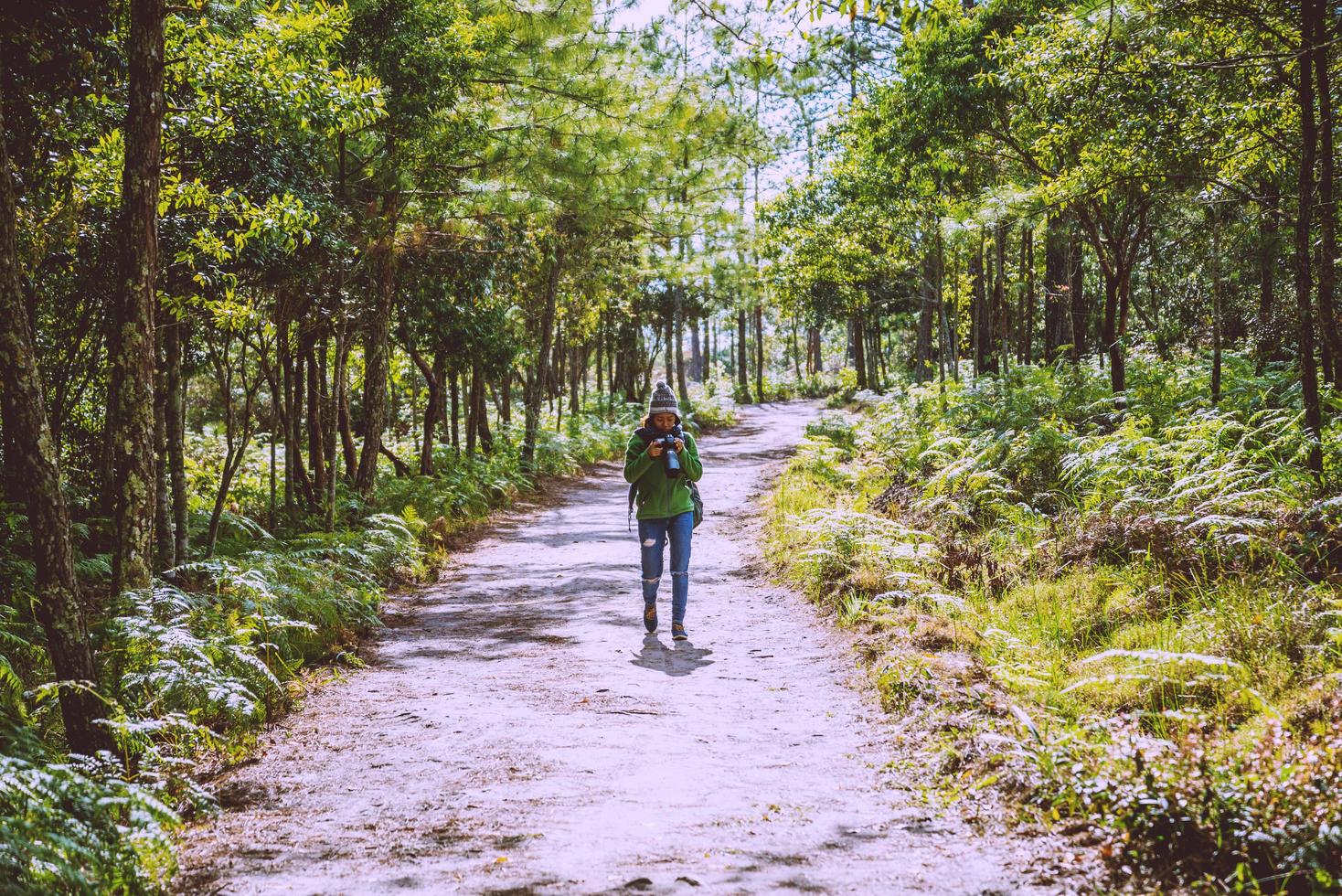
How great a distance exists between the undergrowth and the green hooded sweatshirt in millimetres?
1786

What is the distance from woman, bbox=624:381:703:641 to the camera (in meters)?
7.12

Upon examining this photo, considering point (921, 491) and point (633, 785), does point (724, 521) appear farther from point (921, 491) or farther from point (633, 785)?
point (633, 785)

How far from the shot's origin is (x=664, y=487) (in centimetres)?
725

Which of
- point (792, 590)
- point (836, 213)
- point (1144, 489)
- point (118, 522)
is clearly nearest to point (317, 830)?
point (118, 522)

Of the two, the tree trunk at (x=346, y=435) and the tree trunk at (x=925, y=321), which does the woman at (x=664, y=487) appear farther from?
the tree trunk at (x=925, y=321)

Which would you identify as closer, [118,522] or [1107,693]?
[1107,693]

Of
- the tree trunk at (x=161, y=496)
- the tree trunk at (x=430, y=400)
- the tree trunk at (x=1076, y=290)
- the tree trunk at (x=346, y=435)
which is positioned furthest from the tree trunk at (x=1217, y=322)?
the tree trunk at (x=430, y=400)

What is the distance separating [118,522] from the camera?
17.7ft

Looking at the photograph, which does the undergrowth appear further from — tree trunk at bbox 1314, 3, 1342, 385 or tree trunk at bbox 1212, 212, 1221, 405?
tree trunk at bbox 1314, 3, 1342, 385


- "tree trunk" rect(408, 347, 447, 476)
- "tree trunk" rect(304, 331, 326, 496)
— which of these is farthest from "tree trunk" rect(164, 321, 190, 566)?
"tree trunk" rect(408, 347, 447, 476)

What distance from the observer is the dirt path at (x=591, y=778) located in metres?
3.42

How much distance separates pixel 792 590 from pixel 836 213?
15642mm

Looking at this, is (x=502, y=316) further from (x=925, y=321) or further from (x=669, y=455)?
(x=925, y=321)

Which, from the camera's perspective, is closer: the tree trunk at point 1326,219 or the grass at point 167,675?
the grass at point 167,675
